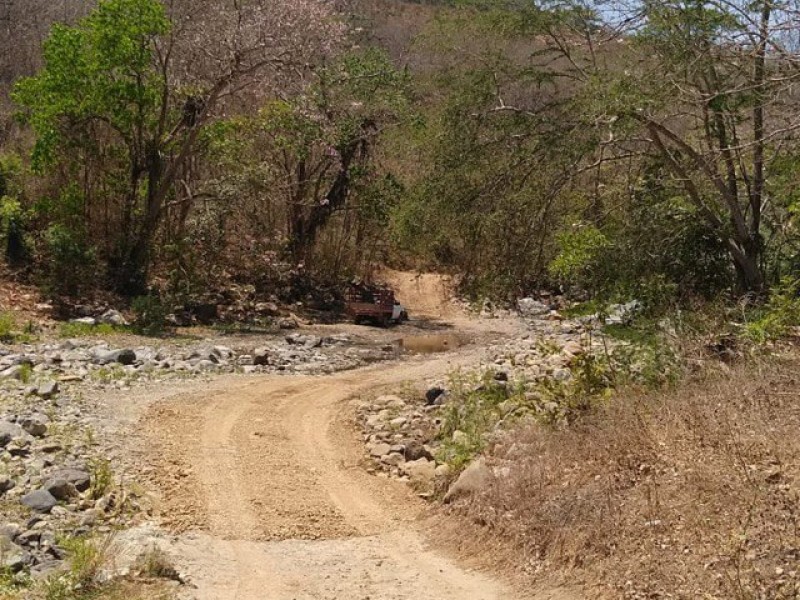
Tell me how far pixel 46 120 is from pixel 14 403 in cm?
1106

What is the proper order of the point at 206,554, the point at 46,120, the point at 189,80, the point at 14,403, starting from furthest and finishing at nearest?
the point at 189,80 → the point at 46,120 → the point at 14,403 → the point at 206,554

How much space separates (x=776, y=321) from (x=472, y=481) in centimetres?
369

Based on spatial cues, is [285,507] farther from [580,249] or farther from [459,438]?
[580,249]

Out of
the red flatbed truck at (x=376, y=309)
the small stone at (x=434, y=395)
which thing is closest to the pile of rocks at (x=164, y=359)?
the small stone at (x=434, y=395)

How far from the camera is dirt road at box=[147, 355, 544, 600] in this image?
6102mm

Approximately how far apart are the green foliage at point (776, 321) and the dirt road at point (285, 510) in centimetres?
378

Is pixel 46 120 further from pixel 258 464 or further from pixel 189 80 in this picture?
pixel 258 464

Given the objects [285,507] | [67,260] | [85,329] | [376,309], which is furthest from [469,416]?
[67,260]

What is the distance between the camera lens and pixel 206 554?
6688 millimetres

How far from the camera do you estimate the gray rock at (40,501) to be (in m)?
7.24

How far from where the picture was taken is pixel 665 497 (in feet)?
19.4

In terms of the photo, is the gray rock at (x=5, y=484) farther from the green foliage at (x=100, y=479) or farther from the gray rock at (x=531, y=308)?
the gray rock at (x=531, y=308)

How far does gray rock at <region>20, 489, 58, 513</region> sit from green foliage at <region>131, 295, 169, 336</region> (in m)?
10.6

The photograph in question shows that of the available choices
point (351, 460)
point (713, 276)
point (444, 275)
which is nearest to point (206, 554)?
point (351, 460)
